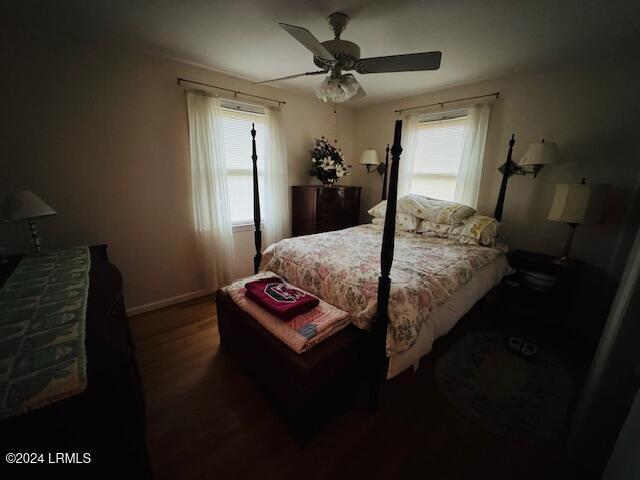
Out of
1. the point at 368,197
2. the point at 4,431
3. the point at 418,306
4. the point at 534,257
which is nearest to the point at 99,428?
the point at 4,431

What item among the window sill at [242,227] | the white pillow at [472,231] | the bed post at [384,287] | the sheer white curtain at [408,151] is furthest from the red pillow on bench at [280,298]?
the sheer white curtain at [408,151]

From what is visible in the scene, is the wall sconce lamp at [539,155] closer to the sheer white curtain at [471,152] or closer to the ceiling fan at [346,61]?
the sheer white curtain at [471,152]

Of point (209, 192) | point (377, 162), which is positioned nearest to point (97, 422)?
point (209, 192)

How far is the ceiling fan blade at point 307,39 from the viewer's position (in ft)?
4.02

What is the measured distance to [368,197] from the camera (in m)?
4.07

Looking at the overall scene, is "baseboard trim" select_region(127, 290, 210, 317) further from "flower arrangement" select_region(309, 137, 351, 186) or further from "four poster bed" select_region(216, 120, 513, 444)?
"flower arrangement" select_region(309, 137, 351, 186)

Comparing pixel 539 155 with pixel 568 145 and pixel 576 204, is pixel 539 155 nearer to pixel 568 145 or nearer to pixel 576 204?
pixel 568 145

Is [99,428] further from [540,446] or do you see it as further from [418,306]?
[540,446]

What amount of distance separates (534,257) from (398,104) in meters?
2.55

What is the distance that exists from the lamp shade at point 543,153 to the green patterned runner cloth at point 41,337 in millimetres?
3305

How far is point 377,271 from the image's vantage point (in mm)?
1703

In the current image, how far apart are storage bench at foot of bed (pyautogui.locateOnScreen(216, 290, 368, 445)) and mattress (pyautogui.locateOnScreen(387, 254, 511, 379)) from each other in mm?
230

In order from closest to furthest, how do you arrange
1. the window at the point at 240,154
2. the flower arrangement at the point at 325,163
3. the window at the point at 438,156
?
the window at the point at 240,154 < the window at the point at 438,156 < the flower arrangement at the point at 325,163

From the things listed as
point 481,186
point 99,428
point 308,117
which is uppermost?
point 308,117
